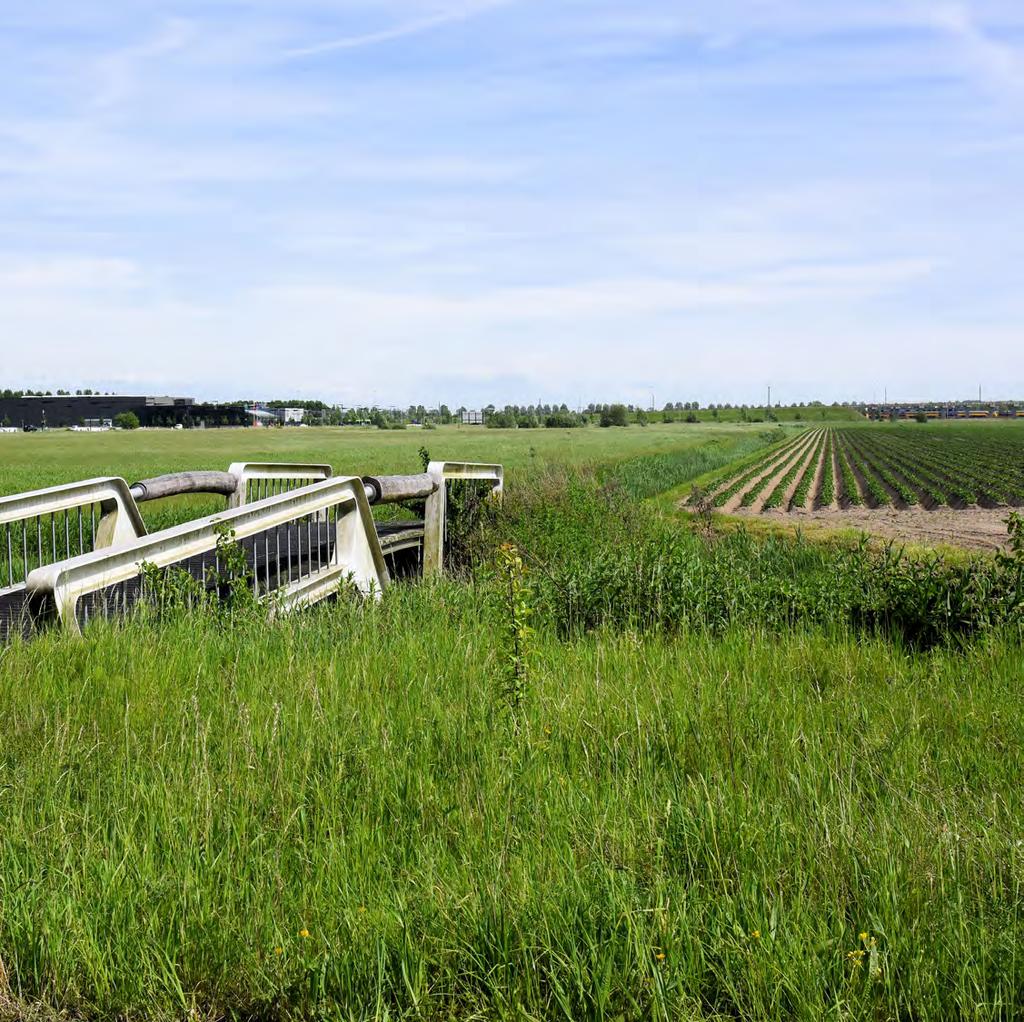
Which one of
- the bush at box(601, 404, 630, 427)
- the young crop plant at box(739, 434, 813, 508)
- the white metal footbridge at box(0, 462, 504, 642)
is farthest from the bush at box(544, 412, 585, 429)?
the white metal footbridge at box(0, 462, 504, 642)

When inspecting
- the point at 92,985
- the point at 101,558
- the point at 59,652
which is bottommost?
the point at 92,985

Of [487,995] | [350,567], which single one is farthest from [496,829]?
[350,567]

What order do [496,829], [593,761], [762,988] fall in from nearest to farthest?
[762,988], [496,829], [593,761]

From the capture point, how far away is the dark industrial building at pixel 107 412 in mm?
136250

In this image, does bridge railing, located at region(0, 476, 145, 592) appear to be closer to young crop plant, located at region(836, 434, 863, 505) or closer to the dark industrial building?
young crop plant, located at region(836, 434, 863, 505)

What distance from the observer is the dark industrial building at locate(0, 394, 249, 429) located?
136m

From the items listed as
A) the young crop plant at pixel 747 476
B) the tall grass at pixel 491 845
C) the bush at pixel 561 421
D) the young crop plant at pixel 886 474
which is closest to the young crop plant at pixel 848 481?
the young crop plant at pixel 886 474

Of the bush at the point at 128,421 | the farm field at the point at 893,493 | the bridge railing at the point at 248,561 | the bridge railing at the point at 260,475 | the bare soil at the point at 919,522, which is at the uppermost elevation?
the bush at the point at 128,421

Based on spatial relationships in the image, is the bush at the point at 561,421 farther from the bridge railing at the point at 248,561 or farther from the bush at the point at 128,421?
the bridge railing at the point at 248,561

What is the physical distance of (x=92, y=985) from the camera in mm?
2680

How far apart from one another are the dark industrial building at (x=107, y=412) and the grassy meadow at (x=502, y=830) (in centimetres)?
13468

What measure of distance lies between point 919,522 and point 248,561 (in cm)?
2553

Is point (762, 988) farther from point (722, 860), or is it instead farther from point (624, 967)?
point (722, 860)

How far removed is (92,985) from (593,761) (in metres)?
2.15
